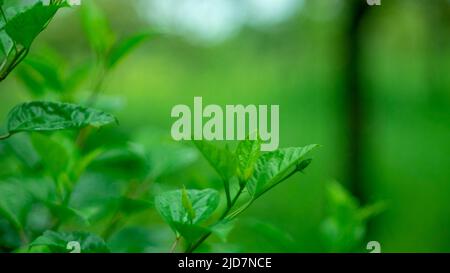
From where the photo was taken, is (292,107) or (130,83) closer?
(292,107)

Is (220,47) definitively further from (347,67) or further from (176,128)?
(176,128)

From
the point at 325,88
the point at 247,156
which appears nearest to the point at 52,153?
the point at 247,156

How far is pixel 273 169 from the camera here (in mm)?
590

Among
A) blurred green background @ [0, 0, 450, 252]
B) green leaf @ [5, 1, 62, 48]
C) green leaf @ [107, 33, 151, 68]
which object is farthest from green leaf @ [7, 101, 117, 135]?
blurred green background @ [0, 0, 450, 252]

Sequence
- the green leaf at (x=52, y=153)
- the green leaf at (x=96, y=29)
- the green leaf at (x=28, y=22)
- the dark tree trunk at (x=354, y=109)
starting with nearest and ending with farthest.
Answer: the green leaf at (x=28, y=22) < the green leaf at (x=52, y=153) < the green leaf at (x=96, y=29) < the dark tree trunk at (x=354, y=109)

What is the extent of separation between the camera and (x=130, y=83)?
4.91m

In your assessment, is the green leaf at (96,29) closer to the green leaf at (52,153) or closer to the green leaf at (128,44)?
the green leaf at (128,44)

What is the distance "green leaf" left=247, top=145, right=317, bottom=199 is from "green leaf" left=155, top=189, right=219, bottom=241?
1.8 inches

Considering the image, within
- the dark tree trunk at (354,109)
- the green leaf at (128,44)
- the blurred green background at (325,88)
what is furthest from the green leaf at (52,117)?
the dark tree trunk at (354,109)

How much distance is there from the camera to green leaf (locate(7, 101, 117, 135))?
22.1 inches

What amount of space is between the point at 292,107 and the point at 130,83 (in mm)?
1516

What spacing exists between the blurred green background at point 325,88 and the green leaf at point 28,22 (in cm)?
148

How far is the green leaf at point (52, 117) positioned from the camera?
1.85 ft
